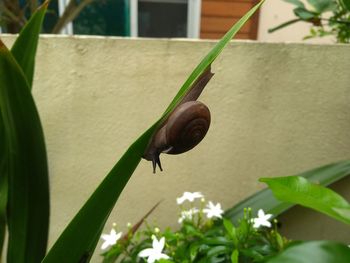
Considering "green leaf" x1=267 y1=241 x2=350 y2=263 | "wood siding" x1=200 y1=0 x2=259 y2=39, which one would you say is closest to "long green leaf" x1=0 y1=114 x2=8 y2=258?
"green leaf" x1=267 y1=241 x2=350 y2=263

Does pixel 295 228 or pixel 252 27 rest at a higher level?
pixel 252 27

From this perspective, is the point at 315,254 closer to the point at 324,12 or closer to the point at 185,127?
the point at 185,127

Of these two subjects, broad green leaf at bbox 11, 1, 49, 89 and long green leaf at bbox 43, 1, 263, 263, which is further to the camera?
broad green leaf at bbox 11, 1, 49, 89

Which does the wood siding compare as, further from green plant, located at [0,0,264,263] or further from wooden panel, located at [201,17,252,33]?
green plant, located at [0,0,264,263]

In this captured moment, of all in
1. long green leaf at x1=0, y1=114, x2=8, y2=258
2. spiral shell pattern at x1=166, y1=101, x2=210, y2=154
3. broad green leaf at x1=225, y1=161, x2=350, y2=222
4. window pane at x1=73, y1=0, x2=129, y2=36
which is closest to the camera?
spiral shell pattern at x1=166, y1=101, x2=210, y2=154

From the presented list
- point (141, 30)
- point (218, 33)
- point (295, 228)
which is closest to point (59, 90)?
point (295, 228)

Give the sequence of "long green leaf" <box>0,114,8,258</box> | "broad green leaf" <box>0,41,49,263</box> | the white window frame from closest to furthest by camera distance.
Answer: "broad green leaf" <box>0,41,49,263</box> < "long green leaf" <box>0,114,8,258</box> < the white window frame

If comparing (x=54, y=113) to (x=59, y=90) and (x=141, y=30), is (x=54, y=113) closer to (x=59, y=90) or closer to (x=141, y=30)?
(x=59, y=90)

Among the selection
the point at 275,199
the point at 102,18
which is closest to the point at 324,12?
the point at 275,199
